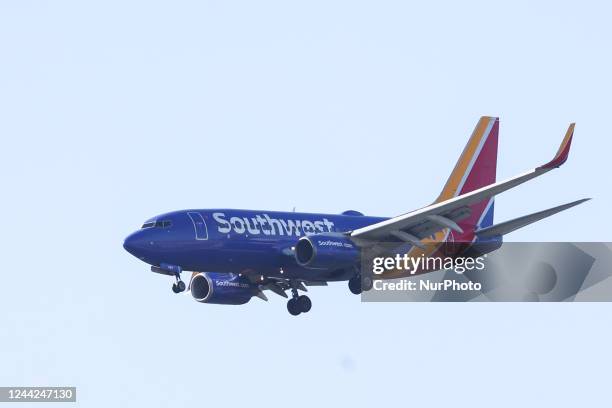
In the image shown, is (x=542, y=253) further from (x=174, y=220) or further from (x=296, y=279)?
(x=174, y=220)

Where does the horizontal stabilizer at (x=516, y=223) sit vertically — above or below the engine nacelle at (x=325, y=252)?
above

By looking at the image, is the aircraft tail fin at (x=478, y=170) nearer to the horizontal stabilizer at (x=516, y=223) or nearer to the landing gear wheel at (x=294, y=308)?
the horizontal stabilizer at (x=516, y=223)

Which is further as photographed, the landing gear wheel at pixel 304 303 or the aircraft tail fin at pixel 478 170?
the aircraft tail fin at pixel 478 170

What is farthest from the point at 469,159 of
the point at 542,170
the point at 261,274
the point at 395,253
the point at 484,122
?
the point at 542,170

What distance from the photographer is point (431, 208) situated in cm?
6456

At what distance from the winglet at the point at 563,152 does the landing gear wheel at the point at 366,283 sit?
1362 cm

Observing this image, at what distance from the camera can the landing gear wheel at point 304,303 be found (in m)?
70.9

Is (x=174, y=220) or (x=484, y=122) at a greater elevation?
(x=484, y=122)

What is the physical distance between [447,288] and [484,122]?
13.6 metres

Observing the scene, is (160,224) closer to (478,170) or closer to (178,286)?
(178,286)

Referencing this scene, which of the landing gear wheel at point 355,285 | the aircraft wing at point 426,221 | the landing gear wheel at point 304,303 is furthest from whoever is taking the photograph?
the landing gear wheel at point 304,303

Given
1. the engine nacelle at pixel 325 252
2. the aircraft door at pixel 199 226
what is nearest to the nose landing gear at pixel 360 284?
the engine nacelle at pixel 325 252

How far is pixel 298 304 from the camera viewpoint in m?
70.9

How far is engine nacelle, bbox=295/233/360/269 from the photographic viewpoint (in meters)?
65.7
